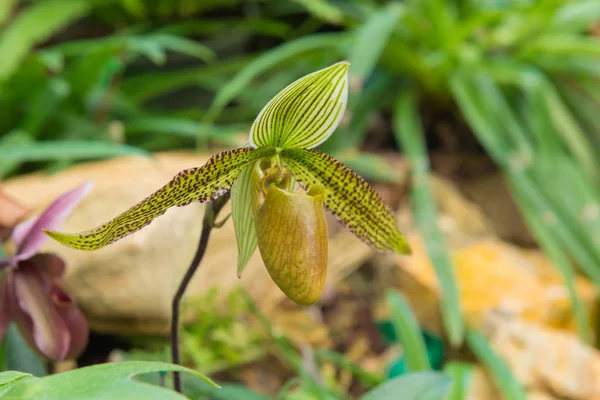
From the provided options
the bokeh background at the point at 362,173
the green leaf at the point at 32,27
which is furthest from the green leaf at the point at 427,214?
the green leaf at the point at 32,27

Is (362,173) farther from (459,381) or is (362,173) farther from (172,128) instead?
(459,381)

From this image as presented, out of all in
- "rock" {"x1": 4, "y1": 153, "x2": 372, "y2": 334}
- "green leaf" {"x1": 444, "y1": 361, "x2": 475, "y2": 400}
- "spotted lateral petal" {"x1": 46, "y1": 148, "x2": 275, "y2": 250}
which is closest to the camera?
"spotted lateral petal" {"x1": 46, "y1": 148, "x2": 275, "y2": 250}

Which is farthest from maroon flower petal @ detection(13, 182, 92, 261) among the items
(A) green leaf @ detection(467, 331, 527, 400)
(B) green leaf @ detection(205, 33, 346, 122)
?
(B) green leaf @ detection(205, 33, 346, 122)

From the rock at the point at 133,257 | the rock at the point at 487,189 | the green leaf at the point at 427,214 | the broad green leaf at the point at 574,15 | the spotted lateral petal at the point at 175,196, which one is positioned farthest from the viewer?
the rock at the point at 487,189

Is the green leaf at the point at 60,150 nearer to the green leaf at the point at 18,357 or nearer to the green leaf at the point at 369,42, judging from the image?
the green leaf at the point at 18,357

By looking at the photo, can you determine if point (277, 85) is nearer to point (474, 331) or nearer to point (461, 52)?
point (461, 52)

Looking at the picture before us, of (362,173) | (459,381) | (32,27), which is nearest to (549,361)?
(459,381)

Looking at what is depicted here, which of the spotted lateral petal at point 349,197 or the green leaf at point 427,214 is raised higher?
the green leaf at point 427,214

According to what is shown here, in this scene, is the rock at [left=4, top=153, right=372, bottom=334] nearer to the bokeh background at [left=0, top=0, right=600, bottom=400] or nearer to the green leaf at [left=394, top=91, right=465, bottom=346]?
the bokeh background at [left=0, top=0, right=600, bottom=400]
